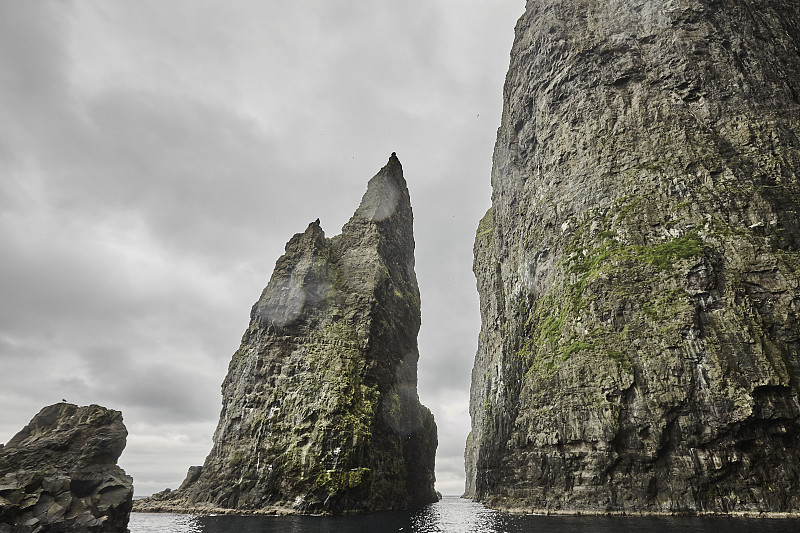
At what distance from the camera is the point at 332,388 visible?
6178 cm

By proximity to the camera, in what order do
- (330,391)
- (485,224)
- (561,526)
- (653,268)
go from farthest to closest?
1. (485,224)
2. (330,391)
3. (653,268)
4. (561,526)

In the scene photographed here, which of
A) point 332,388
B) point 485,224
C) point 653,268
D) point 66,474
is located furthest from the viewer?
point 485,224

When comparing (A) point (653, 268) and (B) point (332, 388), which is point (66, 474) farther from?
(A) point (653, 268)

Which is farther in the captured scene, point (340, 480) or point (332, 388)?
point (332, 388)

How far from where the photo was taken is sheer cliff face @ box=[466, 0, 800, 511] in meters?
39.6

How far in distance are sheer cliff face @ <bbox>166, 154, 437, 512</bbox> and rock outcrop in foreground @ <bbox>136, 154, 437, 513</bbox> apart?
0.59 feet

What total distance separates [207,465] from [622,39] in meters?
97.8

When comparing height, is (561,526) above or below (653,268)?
below

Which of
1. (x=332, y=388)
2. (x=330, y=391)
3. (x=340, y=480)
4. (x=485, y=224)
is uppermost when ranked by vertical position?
(x=485, y=224)

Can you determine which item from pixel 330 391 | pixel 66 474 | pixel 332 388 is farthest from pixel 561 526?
pixel 66 474

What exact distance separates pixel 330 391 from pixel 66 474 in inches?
1282

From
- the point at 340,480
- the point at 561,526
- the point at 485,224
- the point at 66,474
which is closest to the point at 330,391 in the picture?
the point at 340,480

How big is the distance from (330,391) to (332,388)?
1.74 feet

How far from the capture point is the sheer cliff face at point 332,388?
5616 cm
